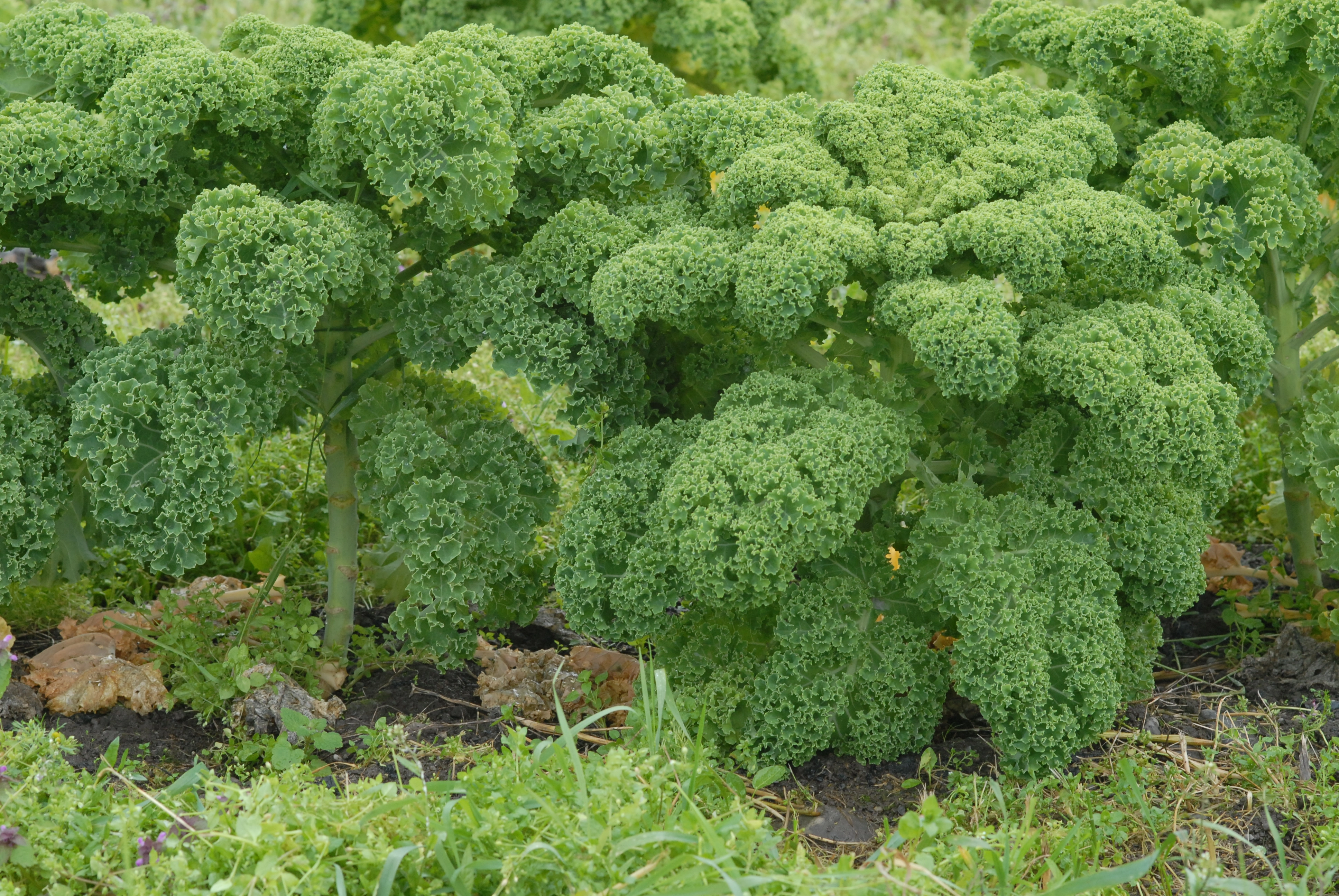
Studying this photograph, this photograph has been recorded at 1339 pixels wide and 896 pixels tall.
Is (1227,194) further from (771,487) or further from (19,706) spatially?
(19,706)

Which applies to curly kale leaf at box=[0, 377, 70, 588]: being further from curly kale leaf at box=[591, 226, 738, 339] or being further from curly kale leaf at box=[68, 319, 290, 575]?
curly kale leaf at box=[591, 226, 738, 339]

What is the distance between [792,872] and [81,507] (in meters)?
2.58

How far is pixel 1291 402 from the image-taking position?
4.32 meters

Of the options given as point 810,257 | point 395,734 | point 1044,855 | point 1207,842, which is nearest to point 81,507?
point 395,734

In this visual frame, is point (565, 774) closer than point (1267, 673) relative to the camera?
Yes

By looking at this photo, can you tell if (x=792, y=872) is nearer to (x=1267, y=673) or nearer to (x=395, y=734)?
(x=395, y=734)

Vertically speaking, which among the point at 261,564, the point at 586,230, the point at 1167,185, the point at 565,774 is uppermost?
the point at 1167,185

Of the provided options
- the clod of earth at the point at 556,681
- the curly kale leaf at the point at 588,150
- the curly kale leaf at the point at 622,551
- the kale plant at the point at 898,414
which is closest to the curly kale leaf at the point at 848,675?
the kale plant at the point at 898,414

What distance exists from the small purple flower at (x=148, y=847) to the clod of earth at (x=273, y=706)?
0.82m

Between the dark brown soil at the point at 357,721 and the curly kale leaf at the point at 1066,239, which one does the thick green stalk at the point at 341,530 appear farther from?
the curly kale leaf at the point at 1066,239

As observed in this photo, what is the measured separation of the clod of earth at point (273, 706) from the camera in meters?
3.86

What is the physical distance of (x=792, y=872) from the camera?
9.11 feet

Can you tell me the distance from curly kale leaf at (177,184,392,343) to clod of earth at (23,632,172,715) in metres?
1.16

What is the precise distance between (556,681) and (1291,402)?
8.49 ft
